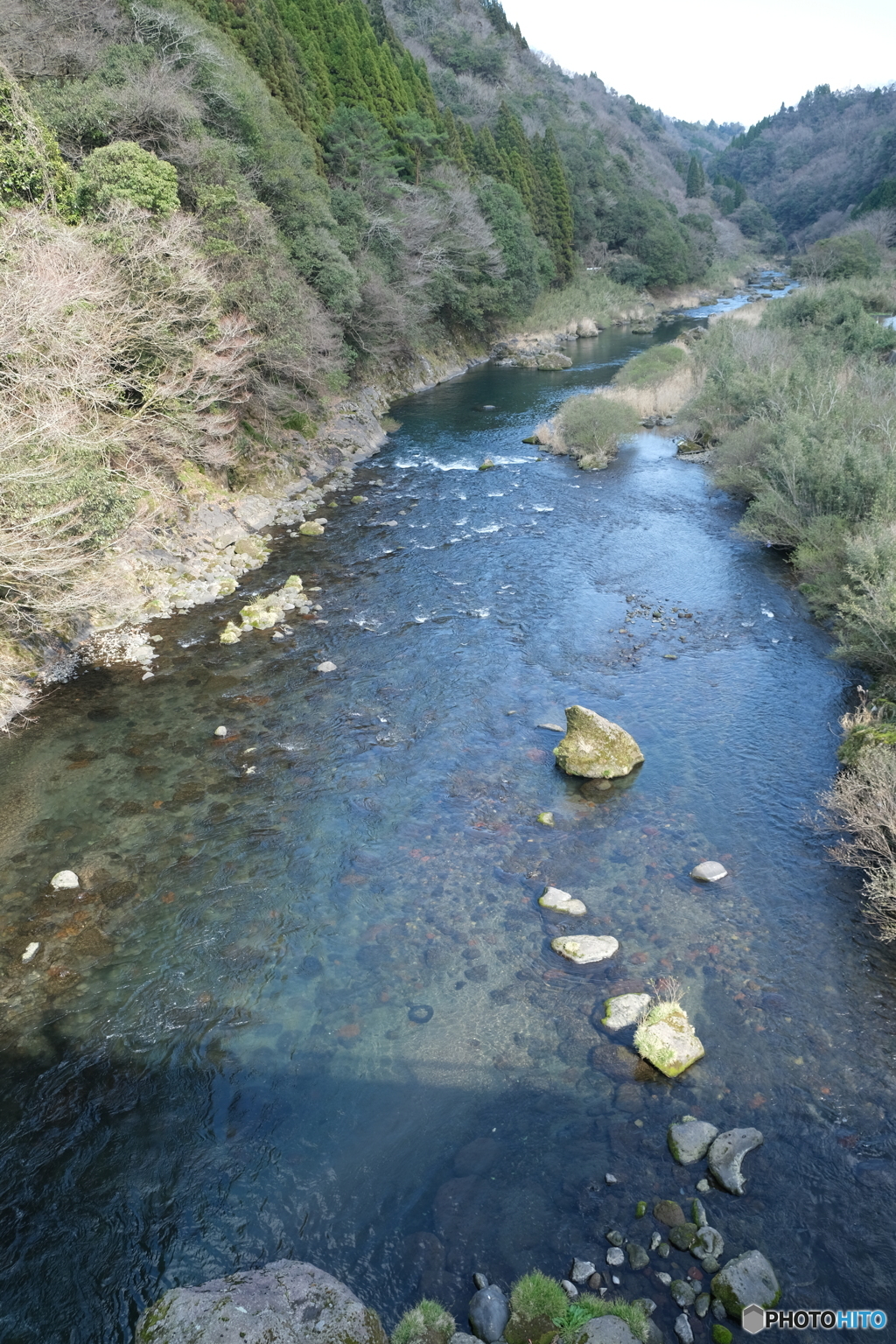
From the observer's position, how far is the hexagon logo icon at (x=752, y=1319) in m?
6.06

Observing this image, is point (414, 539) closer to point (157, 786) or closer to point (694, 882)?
point (157, 786)

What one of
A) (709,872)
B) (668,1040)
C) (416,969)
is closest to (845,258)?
(709,872)

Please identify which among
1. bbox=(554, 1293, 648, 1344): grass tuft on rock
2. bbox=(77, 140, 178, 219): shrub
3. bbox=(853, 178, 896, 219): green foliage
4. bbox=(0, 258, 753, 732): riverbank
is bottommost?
bbox=(554, 1293, 648, 1344): grass tuft on rock

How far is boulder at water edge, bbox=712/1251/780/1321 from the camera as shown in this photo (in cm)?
616

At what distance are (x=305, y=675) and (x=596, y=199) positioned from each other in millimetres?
85089

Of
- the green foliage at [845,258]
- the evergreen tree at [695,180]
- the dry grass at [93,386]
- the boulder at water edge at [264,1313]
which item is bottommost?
the boulder at water edge at [264,1313]

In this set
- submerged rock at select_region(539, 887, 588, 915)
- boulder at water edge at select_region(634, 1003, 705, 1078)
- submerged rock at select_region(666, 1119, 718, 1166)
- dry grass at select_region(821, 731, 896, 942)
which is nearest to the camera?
submerged rock at select_region(666, 1119, 718, 1166)

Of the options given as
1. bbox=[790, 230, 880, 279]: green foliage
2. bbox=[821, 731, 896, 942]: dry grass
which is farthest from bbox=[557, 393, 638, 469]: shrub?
bbox=[790, 230, 880, 279]: green foliage

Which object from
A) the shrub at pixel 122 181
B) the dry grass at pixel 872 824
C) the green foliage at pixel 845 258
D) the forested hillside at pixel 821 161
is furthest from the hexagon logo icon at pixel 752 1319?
the forested hillside at pixel 821 161

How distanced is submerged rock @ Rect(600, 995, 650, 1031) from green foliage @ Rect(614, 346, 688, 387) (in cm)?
3611

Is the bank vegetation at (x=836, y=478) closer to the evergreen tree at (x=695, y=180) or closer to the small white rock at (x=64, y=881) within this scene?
the small white rock at (x=64, y=881)

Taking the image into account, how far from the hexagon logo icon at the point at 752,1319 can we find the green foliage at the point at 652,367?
39.1 metres

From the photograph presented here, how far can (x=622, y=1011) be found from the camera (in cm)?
885

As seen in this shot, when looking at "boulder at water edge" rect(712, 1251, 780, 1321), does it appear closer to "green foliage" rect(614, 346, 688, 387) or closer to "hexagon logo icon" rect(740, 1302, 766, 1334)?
"hexagon logo icon" rect(740, 1302, 766, 1334)
